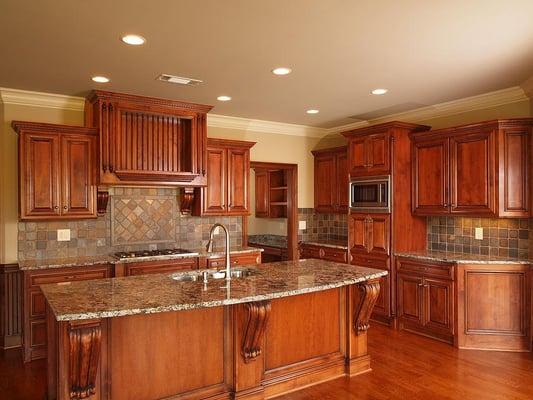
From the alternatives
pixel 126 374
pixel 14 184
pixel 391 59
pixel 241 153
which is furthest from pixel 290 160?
pixel 126 374

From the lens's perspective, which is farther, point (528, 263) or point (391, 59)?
point (528, 263)

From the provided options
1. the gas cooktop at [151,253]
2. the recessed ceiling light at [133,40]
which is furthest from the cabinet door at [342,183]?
the recessed ceiling light at [133,40]

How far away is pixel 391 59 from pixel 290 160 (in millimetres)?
3069

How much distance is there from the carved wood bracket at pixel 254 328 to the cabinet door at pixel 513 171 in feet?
9.11

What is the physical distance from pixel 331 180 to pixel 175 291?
3931 mm

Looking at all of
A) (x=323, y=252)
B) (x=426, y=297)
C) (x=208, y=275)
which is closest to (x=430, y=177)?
(x=426, y=297)

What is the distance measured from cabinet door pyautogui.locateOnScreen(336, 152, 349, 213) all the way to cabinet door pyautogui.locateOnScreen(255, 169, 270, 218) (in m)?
1.63

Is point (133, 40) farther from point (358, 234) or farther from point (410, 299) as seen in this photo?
point (410, 299)

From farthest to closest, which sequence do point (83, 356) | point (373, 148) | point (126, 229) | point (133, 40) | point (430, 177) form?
point (373, 148) < point (126, 229) < point (430, 177) < point (133, 40) < point (83, 356)

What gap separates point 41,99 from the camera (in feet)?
14.5

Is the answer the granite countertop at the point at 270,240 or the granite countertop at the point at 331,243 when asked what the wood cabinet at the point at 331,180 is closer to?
the granite countertop at the point at 331,243

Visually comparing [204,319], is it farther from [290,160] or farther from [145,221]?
[290,160]

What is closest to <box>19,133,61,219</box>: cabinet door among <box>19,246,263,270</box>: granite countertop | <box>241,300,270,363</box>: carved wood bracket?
<box>19,246,263,270</box>: granite countertop

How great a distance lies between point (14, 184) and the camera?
4.38m
